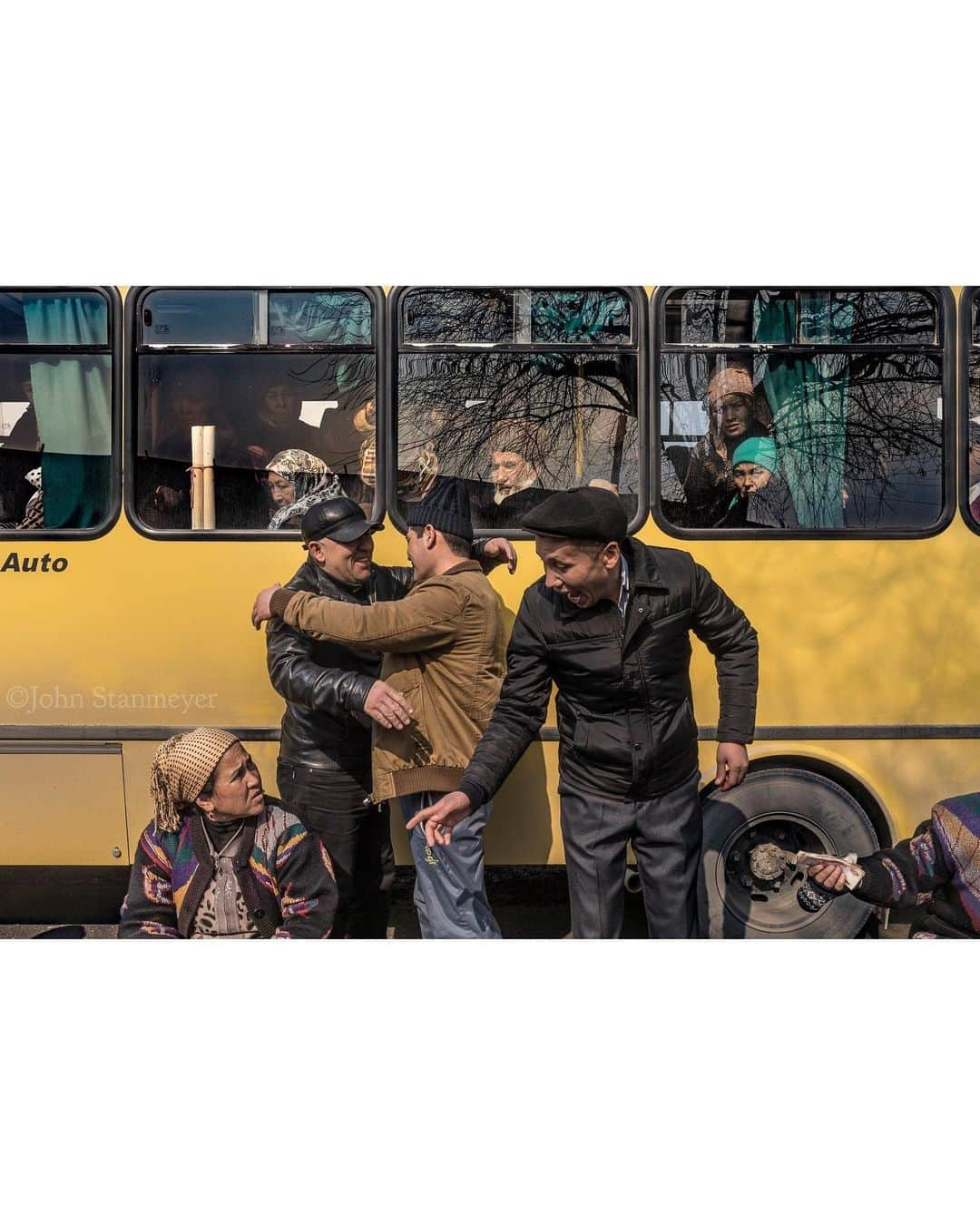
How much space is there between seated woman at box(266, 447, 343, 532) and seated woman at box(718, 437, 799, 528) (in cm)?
164

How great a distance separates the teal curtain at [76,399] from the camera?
541 cm

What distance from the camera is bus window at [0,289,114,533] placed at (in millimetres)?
5410

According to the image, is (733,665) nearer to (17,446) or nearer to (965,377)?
(965,377)

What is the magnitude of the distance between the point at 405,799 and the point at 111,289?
242 cm

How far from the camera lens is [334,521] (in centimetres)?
531

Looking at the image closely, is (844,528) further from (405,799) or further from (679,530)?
(405,799)

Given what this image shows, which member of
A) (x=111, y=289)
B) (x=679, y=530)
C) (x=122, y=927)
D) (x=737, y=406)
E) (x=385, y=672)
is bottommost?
(x=122, y=927)

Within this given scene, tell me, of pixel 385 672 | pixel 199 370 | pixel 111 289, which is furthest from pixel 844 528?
pixel 111 289

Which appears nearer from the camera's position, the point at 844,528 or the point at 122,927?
the point at 122,927

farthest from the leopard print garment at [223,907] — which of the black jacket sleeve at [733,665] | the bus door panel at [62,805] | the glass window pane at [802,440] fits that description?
the glass window pane at [802,440]

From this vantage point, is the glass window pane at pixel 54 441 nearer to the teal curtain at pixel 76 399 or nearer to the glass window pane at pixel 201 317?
the teal curtain at pixel 76 399

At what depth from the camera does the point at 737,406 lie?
211 inches

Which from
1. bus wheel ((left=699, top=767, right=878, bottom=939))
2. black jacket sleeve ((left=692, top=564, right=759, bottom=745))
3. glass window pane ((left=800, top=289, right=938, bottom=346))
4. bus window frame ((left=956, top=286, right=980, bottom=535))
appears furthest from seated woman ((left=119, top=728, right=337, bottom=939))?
bus window frame ((left=956, top=286, right=980, bottom=535))

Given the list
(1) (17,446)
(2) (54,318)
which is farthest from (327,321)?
(1) (17,446)
